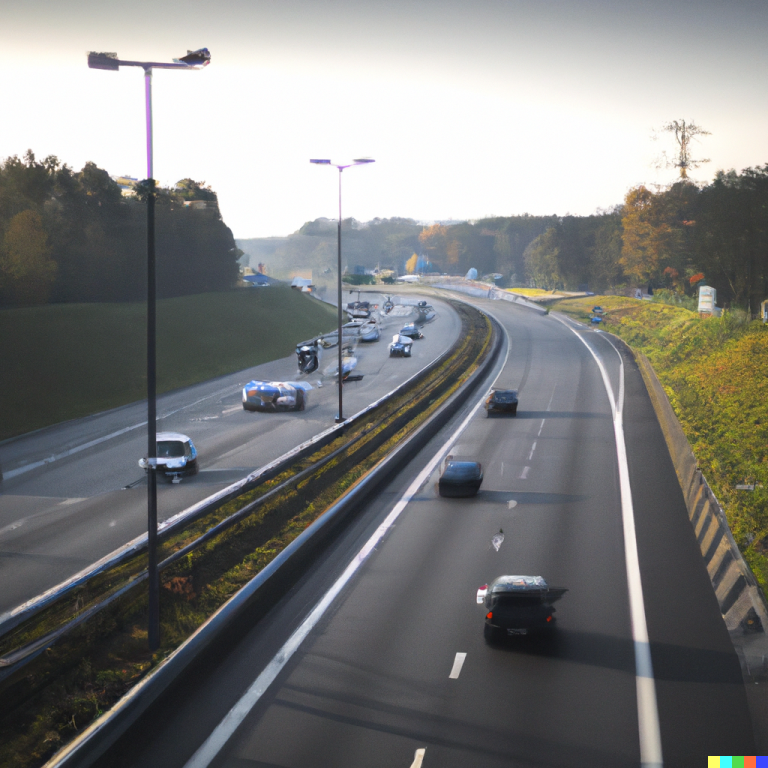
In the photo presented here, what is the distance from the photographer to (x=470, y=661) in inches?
569

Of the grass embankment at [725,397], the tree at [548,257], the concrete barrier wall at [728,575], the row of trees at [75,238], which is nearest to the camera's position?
the concrete barrier wall at [728,575]

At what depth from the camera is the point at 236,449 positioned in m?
36.9

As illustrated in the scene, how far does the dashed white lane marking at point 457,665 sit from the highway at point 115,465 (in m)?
11.8

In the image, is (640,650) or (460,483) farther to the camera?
(460,483)

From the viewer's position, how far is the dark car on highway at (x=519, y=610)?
14946mm

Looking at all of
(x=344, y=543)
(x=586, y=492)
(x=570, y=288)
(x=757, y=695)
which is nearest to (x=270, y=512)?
(x=344, y=543)

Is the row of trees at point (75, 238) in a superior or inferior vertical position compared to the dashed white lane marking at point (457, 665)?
superior

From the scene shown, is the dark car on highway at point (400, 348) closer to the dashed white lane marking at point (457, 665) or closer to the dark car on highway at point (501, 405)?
the dark car on highway at point (501, 405)

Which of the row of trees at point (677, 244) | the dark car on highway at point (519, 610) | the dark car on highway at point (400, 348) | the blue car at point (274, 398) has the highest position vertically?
the row of trees at point (677, 244)

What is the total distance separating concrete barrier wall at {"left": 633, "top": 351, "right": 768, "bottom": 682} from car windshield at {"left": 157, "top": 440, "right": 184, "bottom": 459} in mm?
20987

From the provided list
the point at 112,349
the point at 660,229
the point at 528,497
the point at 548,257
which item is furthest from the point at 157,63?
the point at 548,257

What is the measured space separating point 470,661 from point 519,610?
154 centimetres

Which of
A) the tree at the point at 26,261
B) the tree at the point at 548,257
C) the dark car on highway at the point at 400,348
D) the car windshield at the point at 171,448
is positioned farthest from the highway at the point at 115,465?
the tree at the point at 548,257

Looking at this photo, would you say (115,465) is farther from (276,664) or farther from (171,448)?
(276,664)
